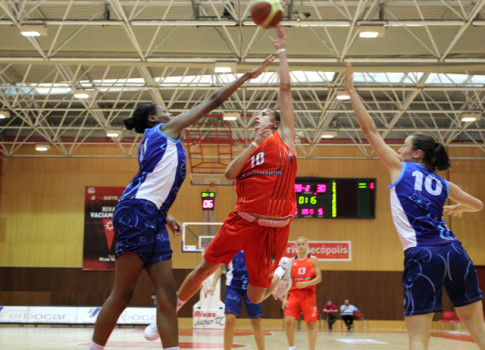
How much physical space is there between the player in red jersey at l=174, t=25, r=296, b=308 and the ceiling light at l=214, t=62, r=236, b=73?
1023 cm

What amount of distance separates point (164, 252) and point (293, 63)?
12.2 m

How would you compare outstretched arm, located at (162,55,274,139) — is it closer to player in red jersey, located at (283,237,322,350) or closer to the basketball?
the basketball

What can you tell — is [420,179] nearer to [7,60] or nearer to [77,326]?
[7,60]

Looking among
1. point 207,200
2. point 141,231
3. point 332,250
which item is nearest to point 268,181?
point 141,231

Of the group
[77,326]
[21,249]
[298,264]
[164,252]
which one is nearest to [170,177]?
[164,252]

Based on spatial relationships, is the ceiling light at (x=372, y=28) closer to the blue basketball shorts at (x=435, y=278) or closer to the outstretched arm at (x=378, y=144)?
the outstretched arm at (x=378, y=144)

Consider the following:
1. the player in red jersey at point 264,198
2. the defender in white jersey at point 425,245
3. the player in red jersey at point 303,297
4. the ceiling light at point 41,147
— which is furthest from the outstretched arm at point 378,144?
the ceiling light at point 41,147

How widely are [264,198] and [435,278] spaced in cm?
159

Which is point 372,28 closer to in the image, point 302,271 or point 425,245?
point 302,271

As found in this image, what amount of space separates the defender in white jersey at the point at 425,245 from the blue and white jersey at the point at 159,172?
142 cm

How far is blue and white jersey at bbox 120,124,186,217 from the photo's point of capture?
4457mm

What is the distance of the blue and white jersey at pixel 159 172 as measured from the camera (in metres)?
4.46

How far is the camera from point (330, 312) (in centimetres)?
2395

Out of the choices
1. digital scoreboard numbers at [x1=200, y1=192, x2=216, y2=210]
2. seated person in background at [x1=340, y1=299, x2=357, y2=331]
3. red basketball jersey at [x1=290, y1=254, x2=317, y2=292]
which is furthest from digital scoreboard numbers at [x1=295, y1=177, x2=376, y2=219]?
red basketball jersey at [x1=290, y1=254, x2=317, y2=292]
